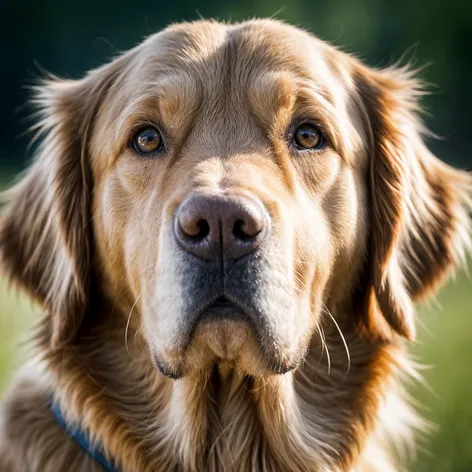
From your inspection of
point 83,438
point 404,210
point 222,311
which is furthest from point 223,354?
point 404,210

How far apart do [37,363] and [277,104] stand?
161 cm

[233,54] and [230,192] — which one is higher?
[233,54]

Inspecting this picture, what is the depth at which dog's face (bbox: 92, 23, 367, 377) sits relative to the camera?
3.15m

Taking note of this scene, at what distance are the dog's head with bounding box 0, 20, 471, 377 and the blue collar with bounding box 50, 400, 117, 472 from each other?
12.3 inches

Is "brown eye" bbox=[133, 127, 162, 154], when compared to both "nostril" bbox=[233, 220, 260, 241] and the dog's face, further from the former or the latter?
"nostril" bbox=[233, 220, 260, 241]

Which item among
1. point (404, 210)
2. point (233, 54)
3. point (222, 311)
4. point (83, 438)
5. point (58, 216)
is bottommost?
point (83, 438)

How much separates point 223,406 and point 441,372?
323 cm

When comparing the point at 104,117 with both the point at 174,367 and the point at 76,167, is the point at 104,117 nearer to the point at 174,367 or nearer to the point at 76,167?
the point at 76,167

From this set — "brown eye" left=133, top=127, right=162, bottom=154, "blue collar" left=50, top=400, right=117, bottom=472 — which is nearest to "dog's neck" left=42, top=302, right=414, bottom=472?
"blue collar" left=50, top=400, right=117, bottom=472

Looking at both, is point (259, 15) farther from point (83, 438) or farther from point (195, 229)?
point (195, 229)

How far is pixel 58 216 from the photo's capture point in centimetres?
397

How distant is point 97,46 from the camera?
72.8ft

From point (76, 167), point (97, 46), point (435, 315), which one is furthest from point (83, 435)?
point (97, 46)

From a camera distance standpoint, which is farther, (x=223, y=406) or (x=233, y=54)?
(x=233, y=54)
